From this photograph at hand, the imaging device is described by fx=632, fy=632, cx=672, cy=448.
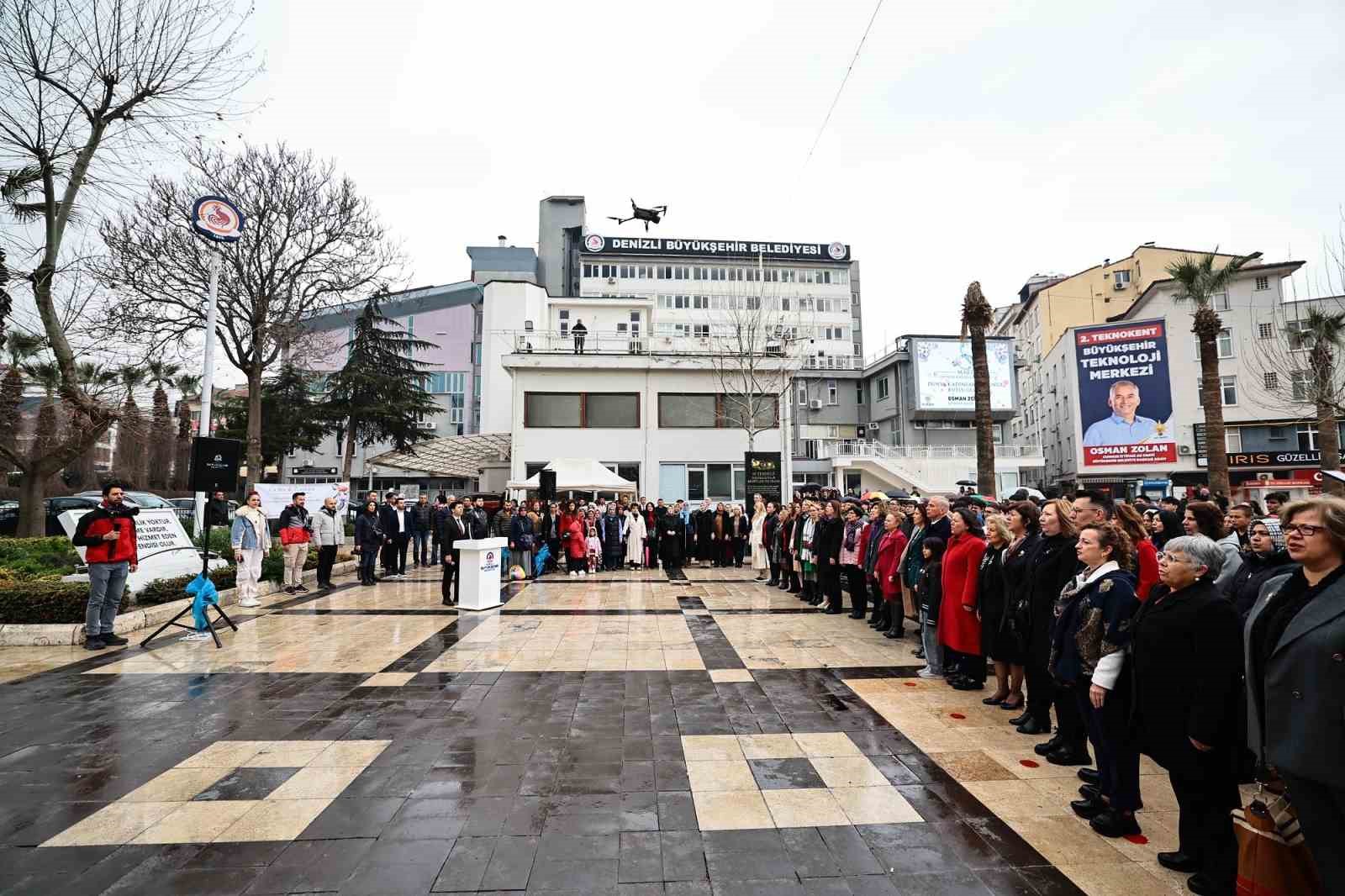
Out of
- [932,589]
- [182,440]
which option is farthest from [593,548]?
[182,440]

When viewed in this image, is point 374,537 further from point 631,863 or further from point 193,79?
point 631,863

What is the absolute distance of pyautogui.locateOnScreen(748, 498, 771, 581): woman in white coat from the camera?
14719 millimetres

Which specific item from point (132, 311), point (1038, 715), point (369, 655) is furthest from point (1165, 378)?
point (132, 311)

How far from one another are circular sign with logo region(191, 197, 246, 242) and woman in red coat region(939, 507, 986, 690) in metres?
15.5

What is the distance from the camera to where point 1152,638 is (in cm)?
308

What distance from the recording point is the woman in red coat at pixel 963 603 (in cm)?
582

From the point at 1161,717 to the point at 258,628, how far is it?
10.2m

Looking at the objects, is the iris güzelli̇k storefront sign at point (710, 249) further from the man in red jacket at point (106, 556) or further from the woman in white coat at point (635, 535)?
the man in red jacket at point (106, 556)

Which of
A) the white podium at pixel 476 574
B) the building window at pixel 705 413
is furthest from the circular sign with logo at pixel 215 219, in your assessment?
the building window at pixel 705 413

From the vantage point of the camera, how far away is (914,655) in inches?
→ 291

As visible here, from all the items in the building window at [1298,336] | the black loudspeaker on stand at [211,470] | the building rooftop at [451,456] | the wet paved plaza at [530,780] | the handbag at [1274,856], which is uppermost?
the building window at [1298,336]

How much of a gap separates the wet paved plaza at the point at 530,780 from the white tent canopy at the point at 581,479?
11613 mm

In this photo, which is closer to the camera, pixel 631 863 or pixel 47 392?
pixel 631 863

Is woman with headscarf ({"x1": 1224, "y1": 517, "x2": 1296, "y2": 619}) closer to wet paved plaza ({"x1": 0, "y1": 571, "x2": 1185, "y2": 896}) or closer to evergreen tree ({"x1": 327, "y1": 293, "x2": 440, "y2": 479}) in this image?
wet paved plaza ({"x1": 0, "y1": 571, "x2": 1185, "y2": 896})
